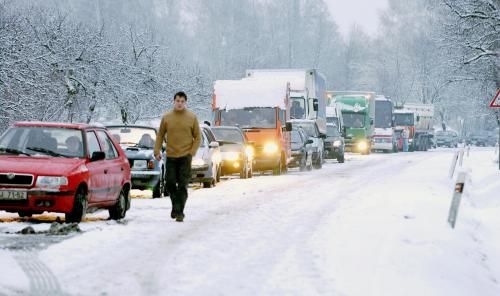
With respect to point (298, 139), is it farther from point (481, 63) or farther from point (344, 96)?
point (344, 96)

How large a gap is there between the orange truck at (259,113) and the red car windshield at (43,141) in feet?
52.0

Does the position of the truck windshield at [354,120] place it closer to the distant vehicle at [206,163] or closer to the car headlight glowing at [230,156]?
the car headlight glowing at [230,156]

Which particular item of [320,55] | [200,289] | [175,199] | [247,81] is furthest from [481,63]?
[320,55]

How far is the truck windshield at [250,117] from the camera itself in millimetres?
29453

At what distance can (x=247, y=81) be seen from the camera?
98.1 feet

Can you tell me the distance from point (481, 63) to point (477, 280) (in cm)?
2515

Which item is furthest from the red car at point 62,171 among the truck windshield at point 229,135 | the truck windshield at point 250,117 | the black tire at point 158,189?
the truck windshield at point 250,117

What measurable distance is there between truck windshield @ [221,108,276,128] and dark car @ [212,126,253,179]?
2.25m

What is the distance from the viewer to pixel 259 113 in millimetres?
29625

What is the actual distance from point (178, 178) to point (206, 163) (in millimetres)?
8789

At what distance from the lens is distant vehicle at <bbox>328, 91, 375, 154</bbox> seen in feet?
173

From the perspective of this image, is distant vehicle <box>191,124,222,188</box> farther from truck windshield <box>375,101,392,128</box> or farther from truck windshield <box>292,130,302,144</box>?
truck windshield <box>375,101,392,128</box>

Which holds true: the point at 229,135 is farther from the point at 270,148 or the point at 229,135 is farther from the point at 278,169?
the point at 278,169

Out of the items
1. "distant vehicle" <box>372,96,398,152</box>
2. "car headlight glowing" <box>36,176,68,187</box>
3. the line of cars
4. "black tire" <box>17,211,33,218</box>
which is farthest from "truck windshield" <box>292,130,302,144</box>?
"distant vehicle" <box>372,96,398,152</box>
